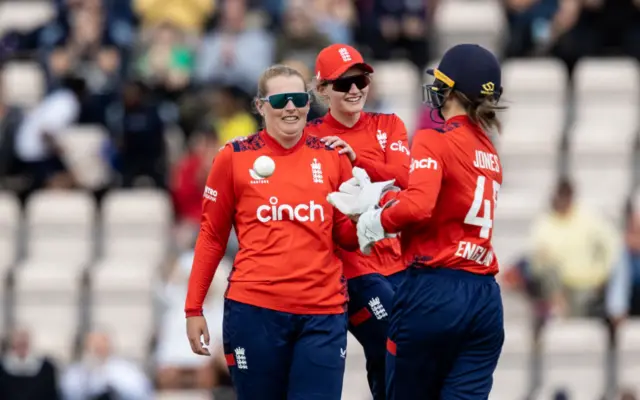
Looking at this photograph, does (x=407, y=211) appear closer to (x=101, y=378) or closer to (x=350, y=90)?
(x=350, y=90)

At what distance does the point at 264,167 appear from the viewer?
738 centimetres

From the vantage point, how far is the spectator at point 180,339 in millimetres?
13336

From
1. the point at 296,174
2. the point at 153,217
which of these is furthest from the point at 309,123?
the point at 153,217

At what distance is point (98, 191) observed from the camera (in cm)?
1545

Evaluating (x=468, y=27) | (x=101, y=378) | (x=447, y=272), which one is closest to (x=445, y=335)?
(x=447, y=272)

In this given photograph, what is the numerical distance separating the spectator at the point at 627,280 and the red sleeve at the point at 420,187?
6539mm

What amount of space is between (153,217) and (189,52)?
2570 mm

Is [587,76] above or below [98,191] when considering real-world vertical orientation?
above

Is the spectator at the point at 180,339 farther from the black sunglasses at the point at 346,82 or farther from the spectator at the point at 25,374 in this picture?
the black sunglasses at the point at 346,82

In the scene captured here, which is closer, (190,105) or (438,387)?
(438,387)

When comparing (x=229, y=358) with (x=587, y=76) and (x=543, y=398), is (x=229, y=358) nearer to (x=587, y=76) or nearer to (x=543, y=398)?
(x=543, y=398)

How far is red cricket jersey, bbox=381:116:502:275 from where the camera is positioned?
6930mm

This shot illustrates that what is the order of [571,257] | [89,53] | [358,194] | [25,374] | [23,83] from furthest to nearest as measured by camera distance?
[23,83] → [89,53] → [571,257] → [25,374] → [358,194]

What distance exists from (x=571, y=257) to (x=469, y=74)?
22.7 ft
